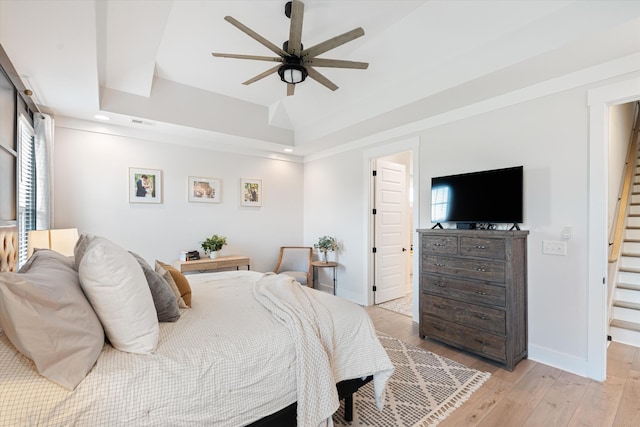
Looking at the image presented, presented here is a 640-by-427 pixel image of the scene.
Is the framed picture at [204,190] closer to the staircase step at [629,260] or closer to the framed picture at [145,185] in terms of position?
the framed picture at [145,185]

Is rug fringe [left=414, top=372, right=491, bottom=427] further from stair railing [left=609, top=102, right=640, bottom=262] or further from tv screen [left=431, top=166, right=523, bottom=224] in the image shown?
stair railing [left=609, top=102, right=640, bottom=262]

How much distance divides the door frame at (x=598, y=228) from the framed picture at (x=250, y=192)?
169 inches

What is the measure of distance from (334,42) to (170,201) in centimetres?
339

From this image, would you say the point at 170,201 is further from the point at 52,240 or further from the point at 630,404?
the point at 630,404

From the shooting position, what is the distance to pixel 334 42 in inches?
82.7

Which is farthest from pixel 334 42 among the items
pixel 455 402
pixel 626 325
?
pixel 626 325

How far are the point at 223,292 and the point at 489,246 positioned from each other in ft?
7.74

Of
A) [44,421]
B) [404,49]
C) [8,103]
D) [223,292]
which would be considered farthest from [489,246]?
[8,103]

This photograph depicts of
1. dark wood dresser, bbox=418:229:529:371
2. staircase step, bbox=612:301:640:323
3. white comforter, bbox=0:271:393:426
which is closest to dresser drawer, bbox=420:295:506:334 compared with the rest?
dark wood dresser, bbox=418:229:529:371

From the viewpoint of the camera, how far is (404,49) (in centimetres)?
307

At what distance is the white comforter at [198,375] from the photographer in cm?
102

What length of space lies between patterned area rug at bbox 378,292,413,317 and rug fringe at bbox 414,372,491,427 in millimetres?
1613

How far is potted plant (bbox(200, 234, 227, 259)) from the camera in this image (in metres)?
4.44

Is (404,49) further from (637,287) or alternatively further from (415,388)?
(637,287)
